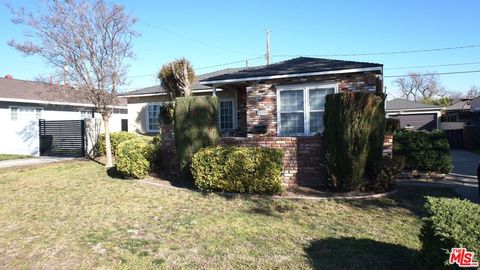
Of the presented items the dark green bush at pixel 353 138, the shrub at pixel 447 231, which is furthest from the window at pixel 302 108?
the shrub at pixel 447 231

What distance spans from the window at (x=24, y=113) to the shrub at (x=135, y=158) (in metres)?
14.7

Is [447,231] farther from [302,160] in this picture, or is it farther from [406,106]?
[406,106]

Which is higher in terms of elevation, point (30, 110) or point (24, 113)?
point (30, 110)

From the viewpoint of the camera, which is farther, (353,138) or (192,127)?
(192,127)

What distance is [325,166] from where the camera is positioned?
8.63 meters

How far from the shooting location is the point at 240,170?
8.52 metres

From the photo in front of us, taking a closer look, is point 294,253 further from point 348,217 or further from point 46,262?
point 46,262

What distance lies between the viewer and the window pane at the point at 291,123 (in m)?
13.0

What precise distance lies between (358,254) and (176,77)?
47.8 feet

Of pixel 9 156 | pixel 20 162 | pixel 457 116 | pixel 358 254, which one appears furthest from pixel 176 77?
pixel 457 116

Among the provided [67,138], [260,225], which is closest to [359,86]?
[260,225]

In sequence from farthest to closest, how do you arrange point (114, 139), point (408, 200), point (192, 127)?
point (114, 139) < point (192, 127) < point (408, 200)

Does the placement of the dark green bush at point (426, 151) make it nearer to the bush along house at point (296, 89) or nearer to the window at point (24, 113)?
the bush along house at point (296, 89)

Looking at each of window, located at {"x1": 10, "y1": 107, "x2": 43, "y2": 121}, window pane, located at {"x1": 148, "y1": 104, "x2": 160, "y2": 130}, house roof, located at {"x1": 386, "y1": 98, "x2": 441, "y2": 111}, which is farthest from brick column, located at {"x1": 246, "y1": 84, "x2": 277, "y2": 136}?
house roof, located at {"x1": 386, "y1": 98, "x2": 441, "y2": 111}
